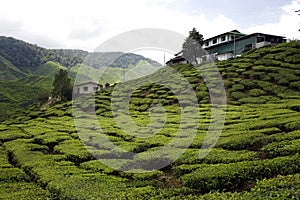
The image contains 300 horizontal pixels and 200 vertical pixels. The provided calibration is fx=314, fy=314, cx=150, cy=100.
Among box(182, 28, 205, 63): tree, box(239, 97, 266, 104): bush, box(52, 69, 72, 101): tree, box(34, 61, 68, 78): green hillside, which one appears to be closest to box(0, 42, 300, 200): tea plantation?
box(239, 97, 266, 104): bush

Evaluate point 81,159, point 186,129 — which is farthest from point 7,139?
point 186,129

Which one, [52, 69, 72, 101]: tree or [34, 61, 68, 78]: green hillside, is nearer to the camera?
[52, 69, 72, 101]: tree

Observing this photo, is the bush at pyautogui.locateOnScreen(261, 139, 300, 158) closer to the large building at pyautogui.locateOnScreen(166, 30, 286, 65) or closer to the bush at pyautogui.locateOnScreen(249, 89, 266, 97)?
the bush at pyautogui.locateOnScreen(249, 89, 266, 97)

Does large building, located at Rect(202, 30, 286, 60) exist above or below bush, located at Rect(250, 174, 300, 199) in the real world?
above

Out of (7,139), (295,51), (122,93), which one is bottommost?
(7,139)

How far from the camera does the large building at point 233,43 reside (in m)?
65.0

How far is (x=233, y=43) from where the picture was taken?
231 ft

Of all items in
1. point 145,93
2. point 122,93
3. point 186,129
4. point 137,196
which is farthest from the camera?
point 122,93

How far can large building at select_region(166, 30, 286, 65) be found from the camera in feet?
213

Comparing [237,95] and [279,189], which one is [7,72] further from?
[279,189]

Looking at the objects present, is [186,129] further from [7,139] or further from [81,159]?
[7,139]

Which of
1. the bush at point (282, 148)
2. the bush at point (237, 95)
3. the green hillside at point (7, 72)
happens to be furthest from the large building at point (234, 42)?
the green hillside at point (7, 72)

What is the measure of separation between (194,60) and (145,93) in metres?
25.1

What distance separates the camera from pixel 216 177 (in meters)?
11.0
